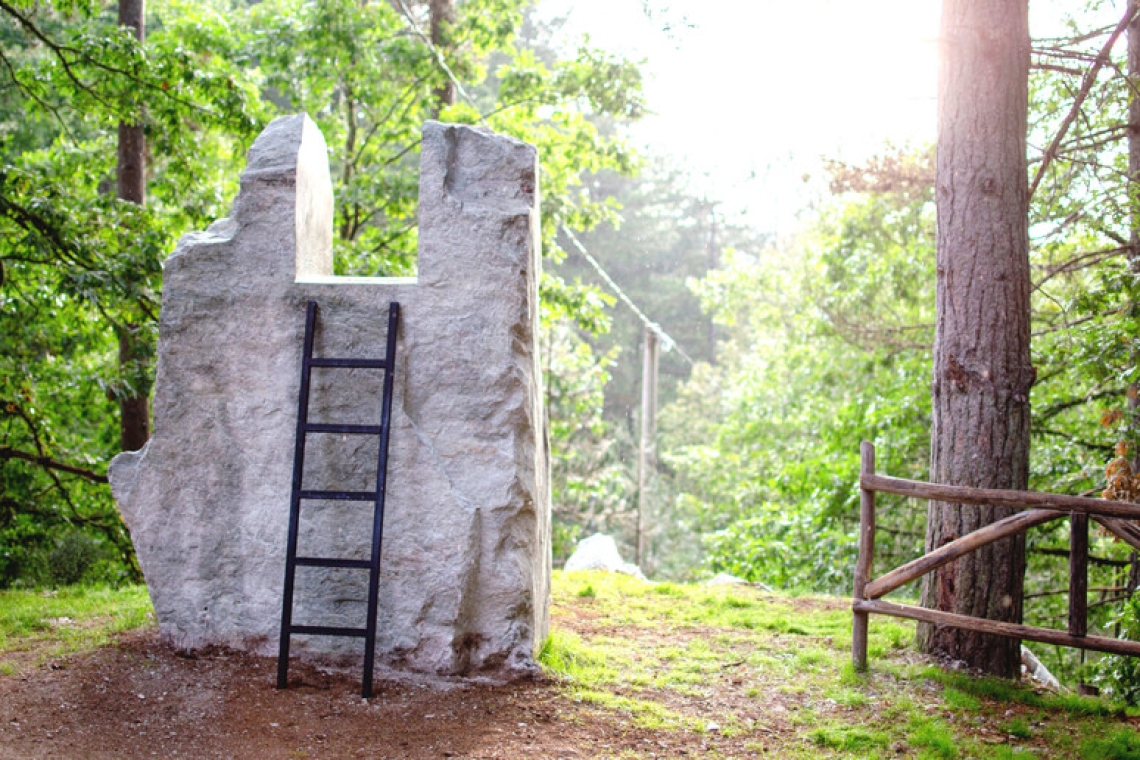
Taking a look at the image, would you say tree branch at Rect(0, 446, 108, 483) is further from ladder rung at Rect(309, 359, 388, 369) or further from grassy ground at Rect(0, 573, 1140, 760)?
ladder rung at Rect(309, 359, 388, 369)

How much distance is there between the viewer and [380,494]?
4.96 m

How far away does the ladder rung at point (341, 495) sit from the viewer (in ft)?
16.4

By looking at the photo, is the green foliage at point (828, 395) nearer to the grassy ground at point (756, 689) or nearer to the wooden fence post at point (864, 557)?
the grassy ground at point (756, 689)

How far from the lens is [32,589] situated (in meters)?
7.94

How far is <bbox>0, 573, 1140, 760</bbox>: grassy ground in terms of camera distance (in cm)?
454

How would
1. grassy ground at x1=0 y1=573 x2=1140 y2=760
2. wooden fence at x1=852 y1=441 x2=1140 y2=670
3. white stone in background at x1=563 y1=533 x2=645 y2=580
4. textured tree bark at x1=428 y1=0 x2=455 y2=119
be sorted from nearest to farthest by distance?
grassy ground at x1=0 y1=573 x2=1140 y2=760 → wooden fence at x1=852 y1=441 x2=1140 y2=670 → white stone in background at x1=563 y1=533 x2=645 y2=580 → textured tree bark at x1=428 y1=0 x2=455 y2=119

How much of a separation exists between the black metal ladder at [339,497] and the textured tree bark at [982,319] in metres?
3.46

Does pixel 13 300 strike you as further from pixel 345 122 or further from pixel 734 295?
pixel 734 295


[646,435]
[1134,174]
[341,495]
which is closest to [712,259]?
[646,435]

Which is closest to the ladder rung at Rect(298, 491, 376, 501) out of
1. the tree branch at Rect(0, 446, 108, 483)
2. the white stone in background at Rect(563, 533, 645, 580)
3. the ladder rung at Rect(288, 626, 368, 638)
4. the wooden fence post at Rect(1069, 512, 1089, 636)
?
the ladder rung at Rect(288, 626, 368, 638)

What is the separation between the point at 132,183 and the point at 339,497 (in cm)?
578

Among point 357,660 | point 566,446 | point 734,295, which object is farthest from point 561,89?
point 566,446

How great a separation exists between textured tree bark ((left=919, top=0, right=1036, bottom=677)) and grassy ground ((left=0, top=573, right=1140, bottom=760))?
507mm

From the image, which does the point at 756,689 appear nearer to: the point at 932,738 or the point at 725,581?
the point at 932,738
